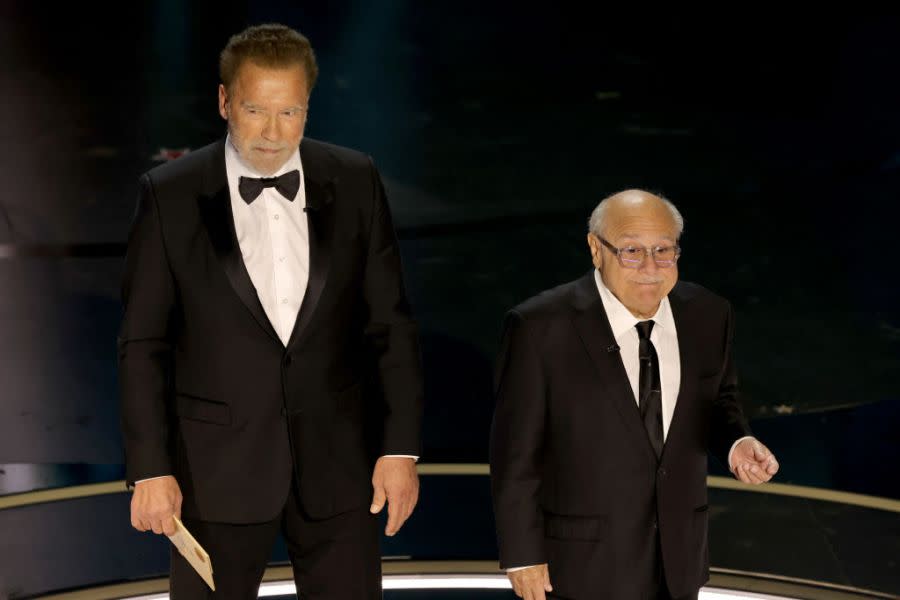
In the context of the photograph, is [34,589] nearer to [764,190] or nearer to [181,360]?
[181,360]

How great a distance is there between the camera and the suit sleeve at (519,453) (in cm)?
308

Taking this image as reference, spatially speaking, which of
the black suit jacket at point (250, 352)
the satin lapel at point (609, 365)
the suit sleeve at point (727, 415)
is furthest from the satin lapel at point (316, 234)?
the suit sleeve at point (727, 415)

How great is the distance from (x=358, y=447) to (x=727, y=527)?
242 cm

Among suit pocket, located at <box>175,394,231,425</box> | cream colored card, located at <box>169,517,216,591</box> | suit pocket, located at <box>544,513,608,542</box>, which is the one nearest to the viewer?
cream colored card, located at <box>169,517,216,591</box>

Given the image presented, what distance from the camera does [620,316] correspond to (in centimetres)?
314

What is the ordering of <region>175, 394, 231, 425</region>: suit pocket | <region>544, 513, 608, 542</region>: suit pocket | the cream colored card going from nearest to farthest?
the cream colored card
<region>175, 394, 231, 425</region>: suit pocket
<region>544, 513, 608, 542</region>: suit pocket

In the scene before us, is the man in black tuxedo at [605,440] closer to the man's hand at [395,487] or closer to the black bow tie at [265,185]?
the man's hand at [395,487]

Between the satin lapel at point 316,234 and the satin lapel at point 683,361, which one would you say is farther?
the satin lapel at point 683,361

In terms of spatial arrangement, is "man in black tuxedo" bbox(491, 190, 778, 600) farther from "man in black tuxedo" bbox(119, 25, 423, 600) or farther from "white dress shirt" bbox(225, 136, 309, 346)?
"white dress shirt" bbox(225, 136, 309, 346)

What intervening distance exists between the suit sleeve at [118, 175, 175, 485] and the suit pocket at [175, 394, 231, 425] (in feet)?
0.18

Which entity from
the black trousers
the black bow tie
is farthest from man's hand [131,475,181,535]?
the black bow tie

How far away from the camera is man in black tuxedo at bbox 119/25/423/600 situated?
296 cm

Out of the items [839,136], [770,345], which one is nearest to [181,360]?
[770,345]

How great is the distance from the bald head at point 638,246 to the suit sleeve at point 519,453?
0.74 feet
